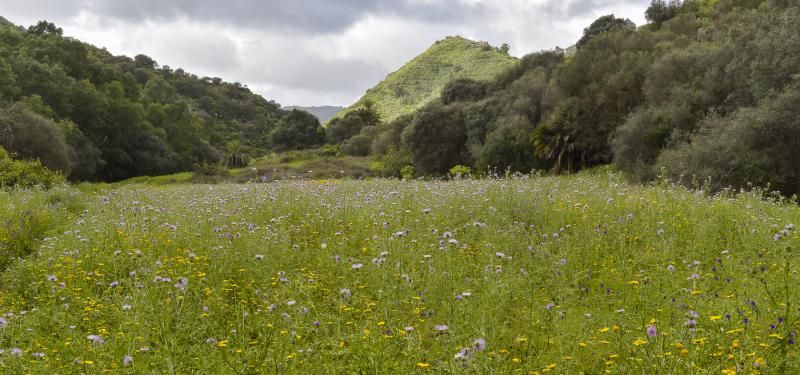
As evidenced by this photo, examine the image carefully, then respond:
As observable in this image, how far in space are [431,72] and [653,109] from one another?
3441 inches

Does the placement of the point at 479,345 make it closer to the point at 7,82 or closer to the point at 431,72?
the point at 7,82

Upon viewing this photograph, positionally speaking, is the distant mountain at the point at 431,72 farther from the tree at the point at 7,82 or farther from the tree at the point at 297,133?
the tree at the point at 7,82

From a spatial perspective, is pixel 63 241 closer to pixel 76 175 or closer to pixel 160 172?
pixel 76 175

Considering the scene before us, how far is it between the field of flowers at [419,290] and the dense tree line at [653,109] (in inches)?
133

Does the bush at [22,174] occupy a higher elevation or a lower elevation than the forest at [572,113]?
lower

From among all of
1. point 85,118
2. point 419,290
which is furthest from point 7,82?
point 419,290

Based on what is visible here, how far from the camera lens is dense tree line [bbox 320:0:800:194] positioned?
50.2 ft

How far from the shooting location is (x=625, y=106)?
1081 inches

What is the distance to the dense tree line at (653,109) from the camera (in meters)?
15.3

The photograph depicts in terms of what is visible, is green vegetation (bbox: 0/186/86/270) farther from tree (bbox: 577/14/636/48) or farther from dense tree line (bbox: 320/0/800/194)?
tree (bbox: 577/14/636/48)

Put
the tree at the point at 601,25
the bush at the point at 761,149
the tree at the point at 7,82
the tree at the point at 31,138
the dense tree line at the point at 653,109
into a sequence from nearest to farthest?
the bush at the point at 761,149 < the dense tree line at the point at 653,109 < the tree at the point at 31,138 < the tree at the point at 7,82 < the tree at the point at 601,25

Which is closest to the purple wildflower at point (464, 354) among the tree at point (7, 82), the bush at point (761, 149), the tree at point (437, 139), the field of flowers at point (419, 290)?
the field of flowers at point (419, 290)

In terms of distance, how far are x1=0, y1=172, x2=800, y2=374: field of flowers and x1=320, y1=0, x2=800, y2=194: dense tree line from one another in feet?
11.1

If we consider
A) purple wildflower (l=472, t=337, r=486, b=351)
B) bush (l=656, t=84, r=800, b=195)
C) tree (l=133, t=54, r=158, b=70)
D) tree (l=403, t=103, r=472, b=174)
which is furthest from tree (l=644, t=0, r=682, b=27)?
tree (l=133, t=54, r=158, b=70)
